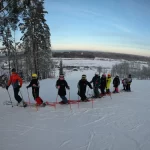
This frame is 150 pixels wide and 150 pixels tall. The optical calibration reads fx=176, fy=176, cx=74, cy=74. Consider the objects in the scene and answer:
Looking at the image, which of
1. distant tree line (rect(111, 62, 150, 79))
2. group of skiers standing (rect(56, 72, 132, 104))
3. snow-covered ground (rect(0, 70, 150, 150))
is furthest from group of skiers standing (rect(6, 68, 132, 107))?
distant tree line (rect(111, 62, 150, 79))

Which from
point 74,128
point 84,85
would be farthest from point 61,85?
point 74,128

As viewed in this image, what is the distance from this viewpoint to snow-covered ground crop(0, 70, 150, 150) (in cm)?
504

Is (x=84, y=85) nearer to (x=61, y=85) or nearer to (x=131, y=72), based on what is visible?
(x=61, y=85)

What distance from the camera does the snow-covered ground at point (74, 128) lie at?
5043 mm

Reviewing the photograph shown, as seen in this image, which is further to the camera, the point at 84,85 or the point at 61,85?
the point at 84,85

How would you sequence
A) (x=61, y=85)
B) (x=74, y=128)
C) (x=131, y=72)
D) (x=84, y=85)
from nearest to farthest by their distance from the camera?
1. (x=74, y=128)
2. (x=61, y=85)
3. (x=84, y=85)
4. (x=131, y=72)

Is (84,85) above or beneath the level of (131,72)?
above

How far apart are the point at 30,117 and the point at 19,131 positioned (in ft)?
4.94

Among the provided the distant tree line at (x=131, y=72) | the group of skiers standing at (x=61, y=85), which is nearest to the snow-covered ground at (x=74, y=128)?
the group of skiers standing at (x=61, y=85)

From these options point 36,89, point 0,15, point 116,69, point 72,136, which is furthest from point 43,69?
point 116,69

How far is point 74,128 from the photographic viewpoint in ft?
20.6

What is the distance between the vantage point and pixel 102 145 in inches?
197

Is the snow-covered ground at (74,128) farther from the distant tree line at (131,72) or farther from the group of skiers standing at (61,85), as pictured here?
the distant tree line at (131,72)

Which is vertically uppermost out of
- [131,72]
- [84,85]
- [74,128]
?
[84,85]
